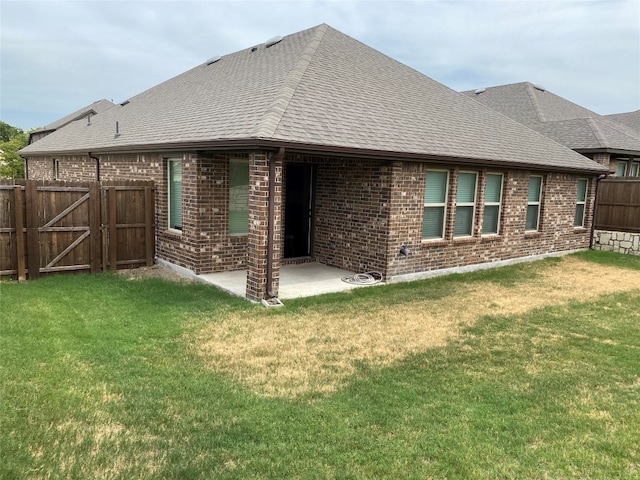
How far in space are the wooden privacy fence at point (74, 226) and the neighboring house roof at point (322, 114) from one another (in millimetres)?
1322

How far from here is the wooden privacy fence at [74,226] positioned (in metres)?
8.53

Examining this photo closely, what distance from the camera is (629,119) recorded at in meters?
24.9

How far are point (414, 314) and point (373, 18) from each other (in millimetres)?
10658

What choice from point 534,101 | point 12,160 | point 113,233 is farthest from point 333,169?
point 12,160

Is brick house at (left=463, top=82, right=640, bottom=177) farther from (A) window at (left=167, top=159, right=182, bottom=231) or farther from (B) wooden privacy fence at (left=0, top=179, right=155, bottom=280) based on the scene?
(B) wooden privacy fence at (left=0, top=179, right=155, bottom=280)

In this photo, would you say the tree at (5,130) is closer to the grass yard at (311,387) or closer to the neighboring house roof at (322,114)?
the neighboring house roof at (322,114)

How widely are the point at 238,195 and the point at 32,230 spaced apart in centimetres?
378

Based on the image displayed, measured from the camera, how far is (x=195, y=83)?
14.3 meters

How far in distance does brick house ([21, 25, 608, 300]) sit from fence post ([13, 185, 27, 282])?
256cm

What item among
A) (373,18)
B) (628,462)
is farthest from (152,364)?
(373,18)

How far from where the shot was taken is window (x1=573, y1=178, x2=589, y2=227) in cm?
1465

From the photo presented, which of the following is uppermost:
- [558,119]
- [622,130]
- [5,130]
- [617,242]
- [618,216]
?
[5,130]

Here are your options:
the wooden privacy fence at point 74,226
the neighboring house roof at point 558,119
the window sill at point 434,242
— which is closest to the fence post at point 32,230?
the wooden privacy fence at point 74,226

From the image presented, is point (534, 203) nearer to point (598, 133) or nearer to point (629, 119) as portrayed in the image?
point (598, 133)
